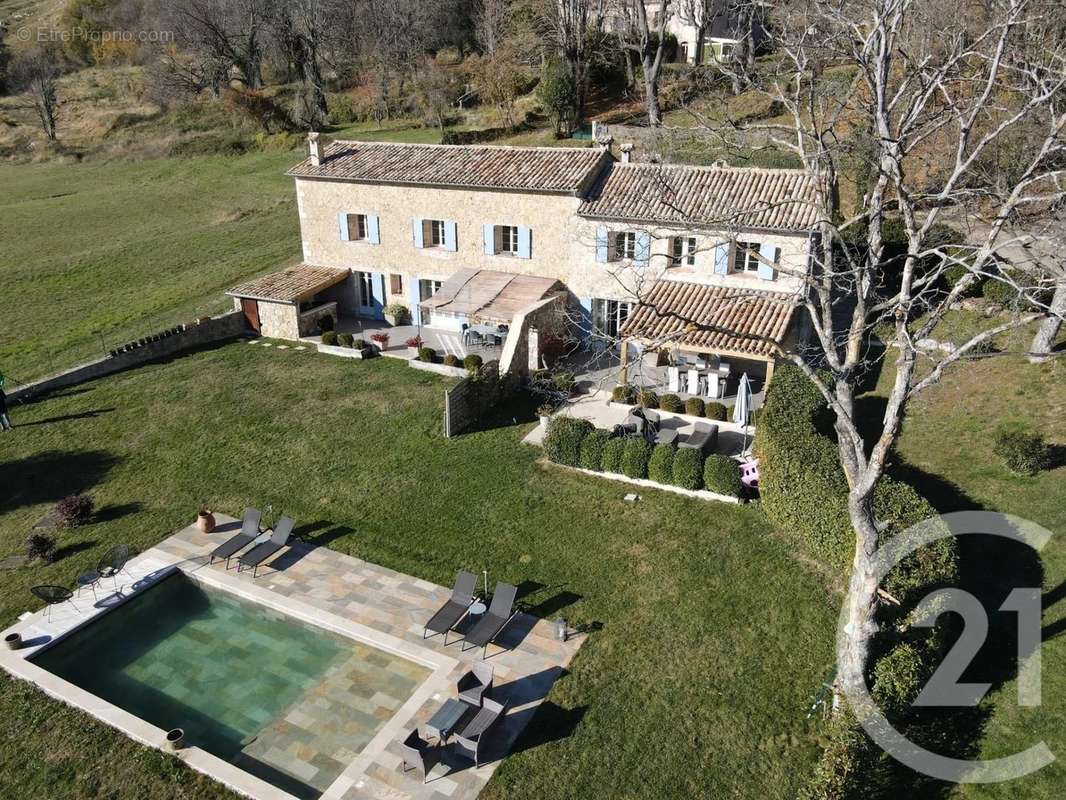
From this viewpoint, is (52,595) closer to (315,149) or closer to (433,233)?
(433,233)

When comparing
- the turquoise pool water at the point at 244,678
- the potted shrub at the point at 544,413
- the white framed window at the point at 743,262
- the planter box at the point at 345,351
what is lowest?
the turquoise pool water at the point at 244,678

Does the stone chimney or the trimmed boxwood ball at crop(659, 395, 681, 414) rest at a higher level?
the stone chimney

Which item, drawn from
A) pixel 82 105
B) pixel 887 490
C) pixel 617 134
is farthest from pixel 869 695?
pixel 82 105

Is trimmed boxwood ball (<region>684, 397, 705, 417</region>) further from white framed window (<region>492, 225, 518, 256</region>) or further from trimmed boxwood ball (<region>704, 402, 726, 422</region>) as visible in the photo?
white framed window (<region>492, 225, 518, 256</region>)

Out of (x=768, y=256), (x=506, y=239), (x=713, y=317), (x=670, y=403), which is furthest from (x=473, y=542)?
(x=506, y=239)

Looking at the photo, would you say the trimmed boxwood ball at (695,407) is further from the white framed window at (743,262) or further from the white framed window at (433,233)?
the white framed window at (433,233)

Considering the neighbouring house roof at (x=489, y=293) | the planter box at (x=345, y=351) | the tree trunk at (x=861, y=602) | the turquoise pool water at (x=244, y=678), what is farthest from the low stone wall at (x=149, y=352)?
the tree trunk at (x=861, y=602)

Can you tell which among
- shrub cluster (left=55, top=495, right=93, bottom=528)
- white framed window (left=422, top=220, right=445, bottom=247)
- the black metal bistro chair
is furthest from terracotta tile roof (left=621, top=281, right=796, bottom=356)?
the black metal bistro chair
